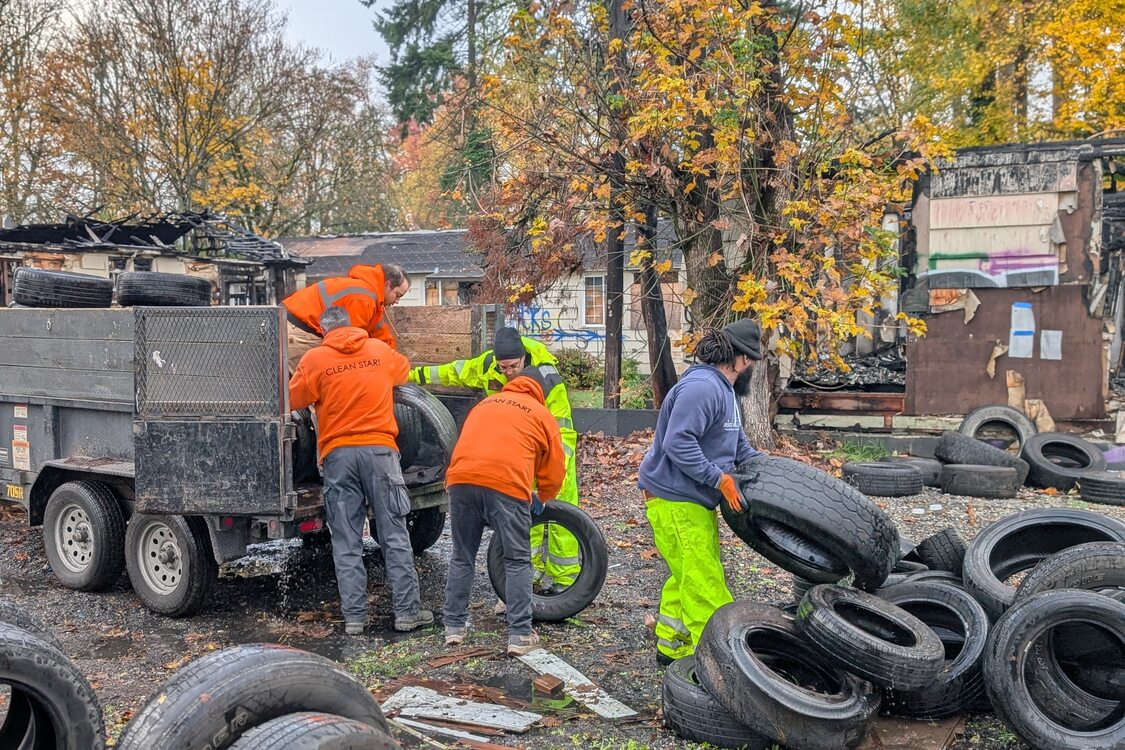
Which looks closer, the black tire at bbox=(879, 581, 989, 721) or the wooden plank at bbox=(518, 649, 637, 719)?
the black tire at bbox=(879, 581, 989, 721)

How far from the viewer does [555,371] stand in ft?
20.3

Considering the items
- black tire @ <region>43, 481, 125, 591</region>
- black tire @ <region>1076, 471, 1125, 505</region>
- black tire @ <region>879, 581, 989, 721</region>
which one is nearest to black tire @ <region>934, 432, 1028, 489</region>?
black tire @ <region>1076, 471, 1125, 505</region>

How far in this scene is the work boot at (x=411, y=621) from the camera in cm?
571

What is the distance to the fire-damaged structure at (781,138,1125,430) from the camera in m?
11.4

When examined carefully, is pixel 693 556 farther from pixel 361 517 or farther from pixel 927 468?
pixel 927 468

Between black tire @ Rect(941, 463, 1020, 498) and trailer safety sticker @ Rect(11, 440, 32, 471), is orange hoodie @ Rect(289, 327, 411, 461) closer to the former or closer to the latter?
trailer safety sticker @ Rect(11, 440, 32, 471)

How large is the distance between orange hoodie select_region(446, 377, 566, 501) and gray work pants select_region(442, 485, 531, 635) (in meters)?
0.07

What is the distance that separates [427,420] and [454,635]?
159cm

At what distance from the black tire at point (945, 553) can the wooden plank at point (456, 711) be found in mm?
2727

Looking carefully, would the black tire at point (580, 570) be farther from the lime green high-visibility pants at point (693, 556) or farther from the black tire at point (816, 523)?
the black tire at point (816, 523)

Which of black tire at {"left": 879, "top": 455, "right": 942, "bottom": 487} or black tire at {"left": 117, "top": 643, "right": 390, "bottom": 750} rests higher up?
black tire at {"left": 117, "top": 643, "right": 390, "bottom": 750}

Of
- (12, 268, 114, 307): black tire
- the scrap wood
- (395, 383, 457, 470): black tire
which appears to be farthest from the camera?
(12, 268, 114, 307): black tire

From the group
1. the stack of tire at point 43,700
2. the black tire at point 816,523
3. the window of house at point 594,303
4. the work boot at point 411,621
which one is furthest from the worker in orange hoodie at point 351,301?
the window of house at point 594,303

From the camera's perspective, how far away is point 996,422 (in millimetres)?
11398
